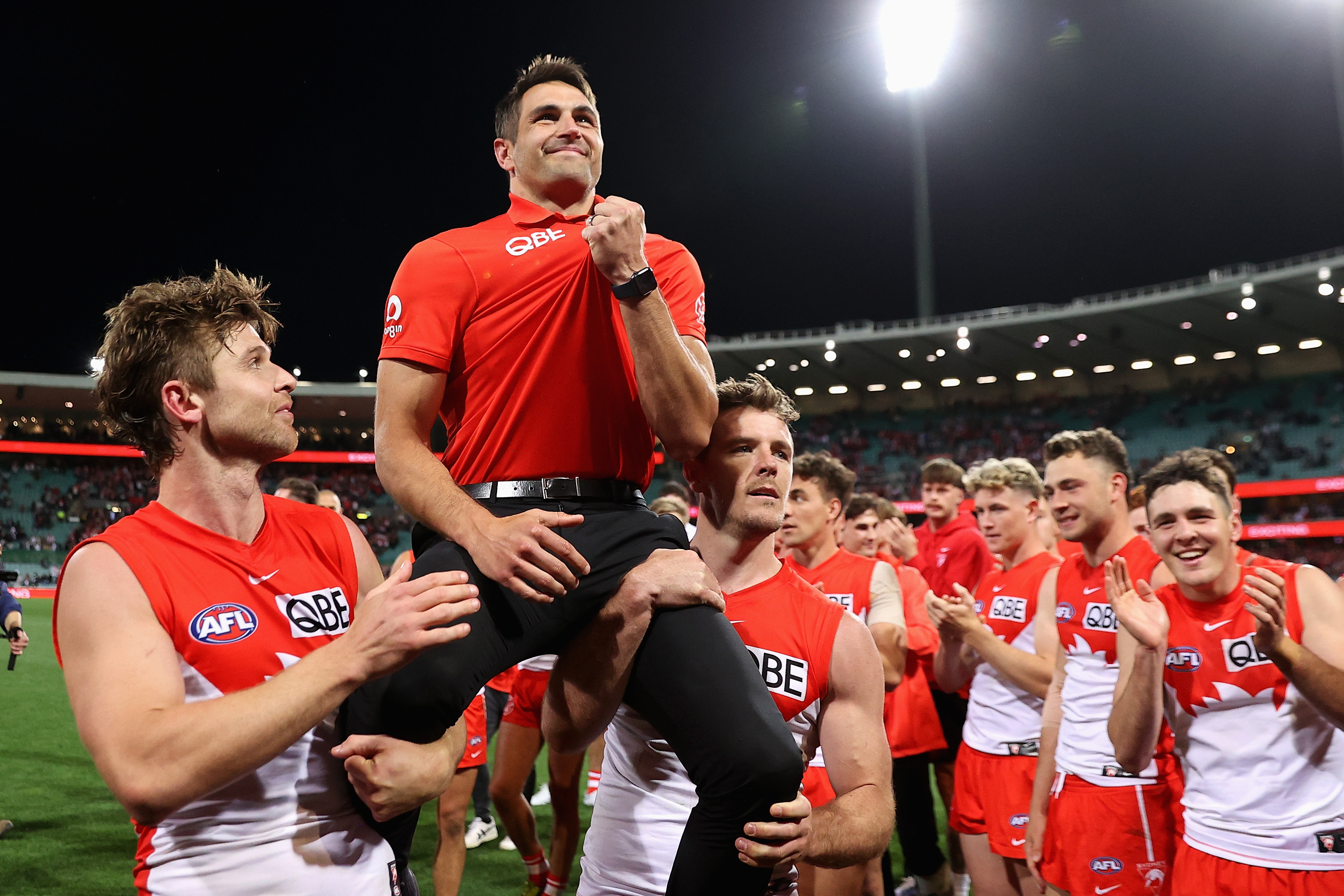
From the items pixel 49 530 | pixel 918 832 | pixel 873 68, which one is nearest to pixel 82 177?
pixel 49 530

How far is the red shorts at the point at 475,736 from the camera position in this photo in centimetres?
564

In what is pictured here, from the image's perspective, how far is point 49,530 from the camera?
3778 centimetres

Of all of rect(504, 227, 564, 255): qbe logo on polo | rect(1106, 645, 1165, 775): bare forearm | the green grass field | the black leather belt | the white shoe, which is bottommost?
the white shoe

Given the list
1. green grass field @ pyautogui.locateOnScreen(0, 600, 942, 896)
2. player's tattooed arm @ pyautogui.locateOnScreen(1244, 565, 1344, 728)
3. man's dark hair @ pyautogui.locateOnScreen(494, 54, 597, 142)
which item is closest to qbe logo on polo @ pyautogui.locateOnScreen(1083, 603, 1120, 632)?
player's tattooed arm @ pyautogui.locateOnScreen(1244, 565, 1344, 728)

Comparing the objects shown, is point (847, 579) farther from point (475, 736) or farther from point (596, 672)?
point (596, 672)

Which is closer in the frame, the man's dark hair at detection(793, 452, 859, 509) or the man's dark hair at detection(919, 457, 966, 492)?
the man's dark hair at detection(793, 452, 859, 509)

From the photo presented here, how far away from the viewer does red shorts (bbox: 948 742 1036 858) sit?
16.9 ft

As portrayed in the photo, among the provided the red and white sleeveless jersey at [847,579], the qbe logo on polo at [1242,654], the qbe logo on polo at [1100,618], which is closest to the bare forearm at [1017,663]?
the qbe logo on polo at [1100,618]

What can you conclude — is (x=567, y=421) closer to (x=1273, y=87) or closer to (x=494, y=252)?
(x=494, y=252)

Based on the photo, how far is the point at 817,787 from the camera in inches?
156

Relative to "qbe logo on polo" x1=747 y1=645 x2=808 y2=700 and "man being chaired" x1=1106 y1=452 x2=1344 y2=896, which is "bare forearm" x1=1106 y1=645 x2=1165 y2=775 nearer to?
"man being chaired" x1=1106 y1=452 x2=1344 y2=896

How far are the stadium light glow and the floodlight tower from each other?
0.02 m

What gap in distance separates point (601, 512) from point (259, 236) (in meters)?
55.2

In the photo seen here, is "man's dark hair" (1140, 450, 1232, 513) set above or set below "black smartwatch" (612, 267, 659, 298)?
below
